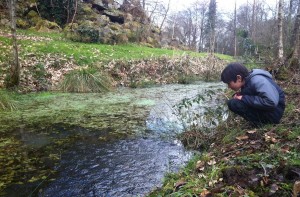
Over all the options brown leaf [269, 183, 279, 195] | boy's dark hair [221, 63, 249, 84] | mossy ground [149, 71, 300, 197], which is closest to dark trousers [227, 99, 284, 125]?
mossy ground [149, 71, 300, 197]

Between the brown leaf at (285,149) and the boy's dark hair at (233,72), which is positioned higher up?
the boy's dark hair at (233,72)

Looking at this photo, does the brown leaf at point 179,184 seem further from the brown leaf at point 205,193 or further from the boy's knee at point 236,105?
the boy's knee at point 236,105

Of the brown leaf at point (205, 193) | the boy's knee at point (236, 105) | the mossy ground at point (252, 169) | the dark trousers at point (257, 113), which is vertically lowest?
the brown leaf at point (205, 193)

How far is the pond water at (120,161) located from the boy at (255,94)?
1188 millimetres

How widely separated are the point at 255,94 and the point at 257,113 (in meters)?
0.32

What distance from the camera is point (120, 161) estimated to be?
4250 millimetres

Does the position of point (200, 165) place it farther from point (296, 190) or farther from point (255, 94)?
point (296, 190)

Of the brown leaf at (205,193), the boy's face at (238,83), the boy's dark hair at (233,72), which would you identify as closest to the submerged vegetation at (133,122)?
the brown leaf at (205,193)

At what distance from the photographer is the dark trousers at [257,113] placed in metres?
3.62

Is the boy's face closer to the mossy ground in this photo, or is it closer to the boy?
the boy

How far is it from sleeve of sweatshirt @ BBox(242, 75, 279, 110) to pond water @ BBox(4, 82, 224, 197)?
135cm

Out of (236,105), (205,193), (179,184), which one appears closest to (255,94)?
(236,105)

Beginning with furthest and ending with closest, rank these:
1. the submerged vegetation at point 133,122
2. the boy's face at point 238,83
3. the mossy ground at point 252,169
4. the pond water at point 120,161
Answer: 1. the boy's face at point 238,83
2. the pond water at point 120,161
3. the submerged vegetation at point 133,122
4. the mossy ground at point 252,169

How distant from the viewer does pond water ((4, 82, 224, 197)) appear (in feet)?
11.3
